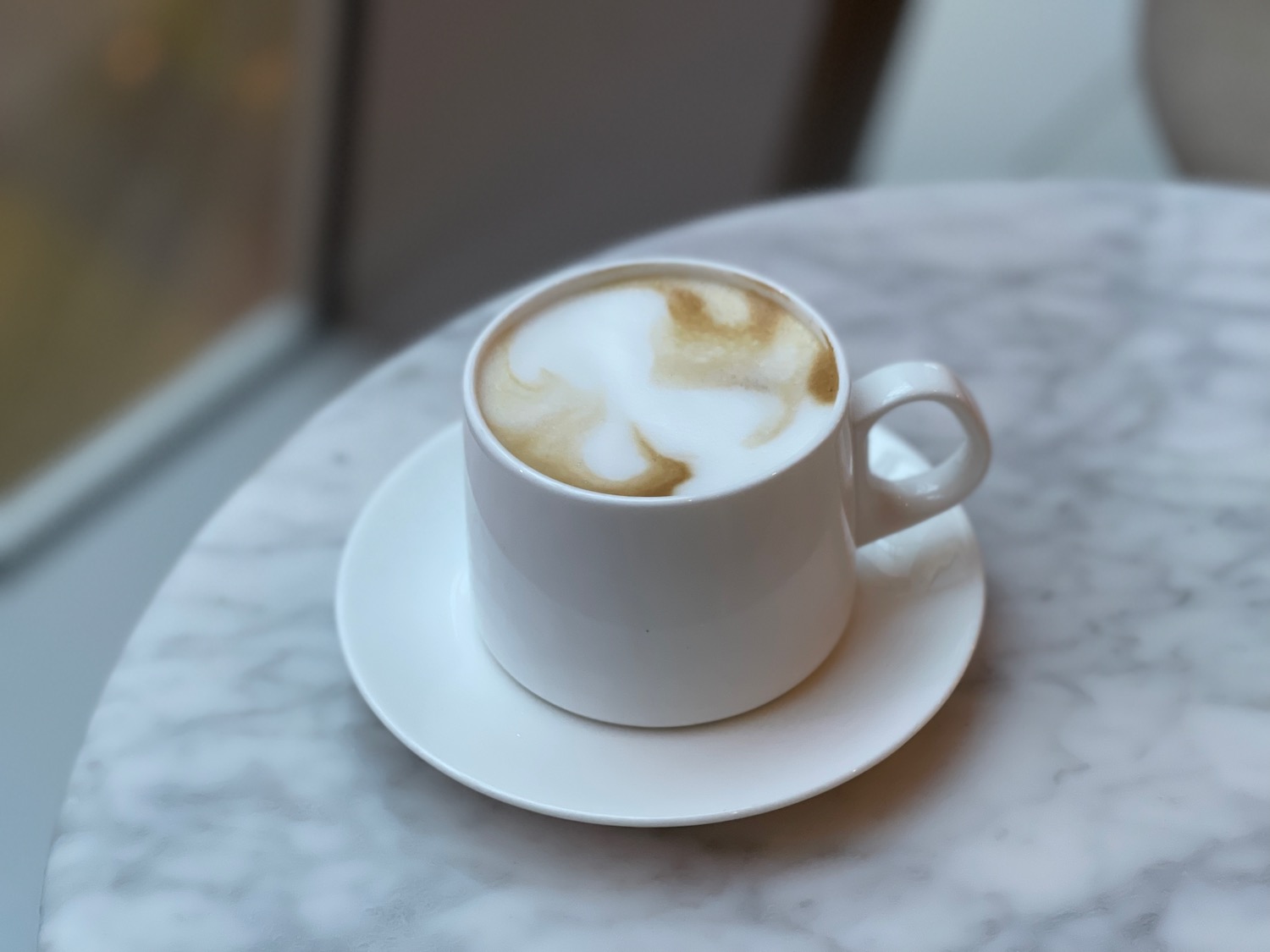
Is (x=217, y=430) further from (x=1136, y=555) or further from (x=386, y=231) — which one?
(x=1136, y=555)

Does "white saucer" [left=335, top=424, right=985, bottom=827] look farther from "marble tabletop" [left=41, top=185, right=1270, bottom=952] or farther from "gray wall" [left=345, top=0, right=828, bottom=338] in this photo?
"gray wall" [left=345, top=0, right=828, bottom=338]

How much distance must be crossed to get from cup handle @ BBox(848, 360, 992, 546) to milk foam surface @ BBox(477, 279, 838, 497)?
0.02 metres

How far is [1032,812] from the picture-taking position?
0.46 m

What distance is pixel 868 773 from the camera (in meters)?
0.46

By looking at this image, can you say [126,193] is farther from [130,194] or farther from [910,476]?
[910,476]

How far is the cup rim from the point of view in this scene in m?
0.40

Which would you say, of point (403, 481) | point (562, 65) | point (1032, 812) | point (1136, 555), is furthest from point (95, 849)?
point (562, 65)

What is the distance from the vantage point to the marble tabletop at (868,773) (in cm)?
43

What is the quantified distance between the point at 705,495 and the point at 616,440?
53mm

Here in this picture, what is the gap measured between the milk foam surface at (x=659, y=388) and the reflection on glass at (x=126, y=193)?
1011 millimetres

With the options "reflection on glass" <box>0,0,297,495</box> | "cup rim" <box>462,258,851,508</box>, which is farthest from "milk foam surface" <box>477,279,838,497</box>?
"reflection on glass" <box>0,0,297,495</box>

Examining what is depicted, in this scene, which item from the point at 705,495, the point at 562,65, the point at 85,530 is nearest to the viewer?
the point at 705,495

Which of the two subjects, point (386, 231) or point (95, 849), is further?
point (386, 231)

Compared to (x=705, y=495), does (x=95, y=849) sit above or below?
below
